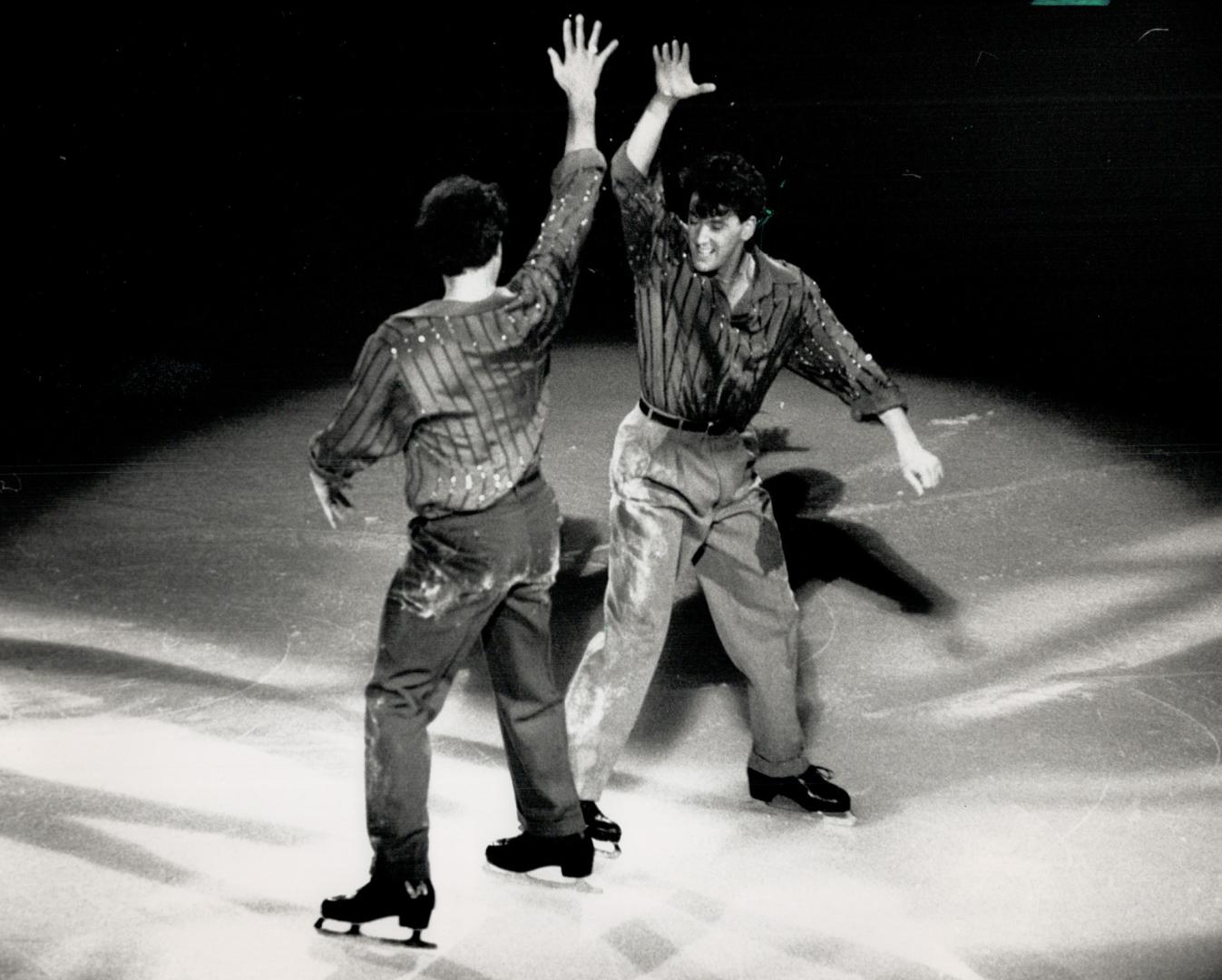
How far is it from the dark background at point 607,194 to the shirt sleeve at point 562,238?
4393mm

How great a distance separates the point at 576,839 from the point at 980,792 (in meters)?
1.13

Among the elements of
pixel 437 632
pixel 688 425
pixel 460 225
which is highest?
pixel 460 225

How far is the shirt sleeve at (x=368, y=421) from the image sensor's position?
9.92ft

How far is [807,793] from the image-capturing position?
3752 mm

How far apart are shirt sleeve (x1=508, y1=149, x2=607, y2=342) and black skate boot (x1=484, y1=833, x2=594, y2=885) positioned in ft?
3.92

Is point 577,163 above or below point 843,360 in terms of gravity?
above

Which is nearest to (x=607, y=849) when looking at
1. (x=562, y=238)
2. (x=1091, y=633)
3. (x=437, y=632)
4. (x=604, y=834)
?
(x=604, y=834)

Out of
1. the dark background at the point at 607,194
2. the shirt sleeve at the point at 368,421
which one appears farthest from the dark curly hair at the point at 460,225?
the dark background at the point at 607,194

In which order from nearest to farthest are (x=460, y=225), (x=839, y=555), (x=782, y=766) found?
(x=460, y=225) < (x=782, y=766) < (x=839, y=555)

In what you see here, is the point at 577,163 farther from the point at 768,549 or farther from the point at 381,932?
the point at 381,932

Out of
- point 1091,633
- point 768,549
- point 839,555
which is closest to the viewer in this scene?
point 768,549

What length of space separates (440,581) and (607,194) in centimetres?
770

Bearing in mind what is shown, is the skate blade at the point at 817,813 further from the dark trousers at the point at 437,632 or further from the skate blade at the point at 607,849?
the dark trousers at the point at 437,632

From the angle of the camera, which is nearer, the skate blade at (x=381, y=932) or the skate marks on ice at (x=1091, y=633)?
the skate blade at (x=381, y=932)
